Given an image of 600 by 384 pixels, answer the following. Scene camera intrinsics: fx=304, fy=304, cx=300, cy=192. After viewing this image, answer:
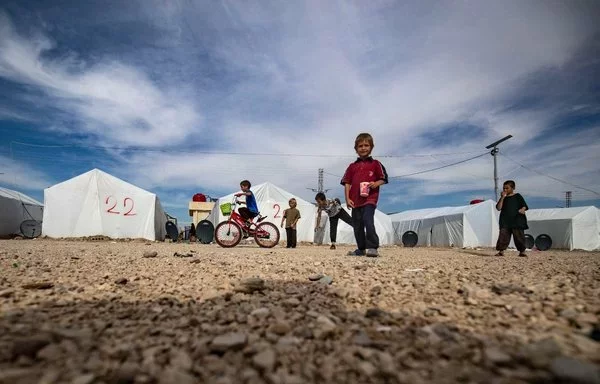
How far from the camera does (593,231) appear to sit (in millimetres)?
22906

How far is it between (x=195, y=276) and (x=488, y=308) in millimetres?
2286

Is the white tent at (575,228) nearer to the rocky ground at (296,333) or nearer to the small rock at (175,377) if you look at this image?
the rocky ground at (296,333)

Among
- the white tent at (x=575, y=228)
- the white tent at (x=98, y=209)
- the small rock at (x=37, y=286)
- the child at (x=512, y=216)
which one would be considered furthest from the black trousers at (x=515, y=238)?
the white tent at (x=575, y=228)

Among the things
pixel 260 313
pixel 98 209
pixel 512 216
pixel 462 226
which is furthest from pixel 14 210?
pixel 462 226

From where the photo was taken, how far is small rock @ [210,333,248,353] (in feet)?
3.98

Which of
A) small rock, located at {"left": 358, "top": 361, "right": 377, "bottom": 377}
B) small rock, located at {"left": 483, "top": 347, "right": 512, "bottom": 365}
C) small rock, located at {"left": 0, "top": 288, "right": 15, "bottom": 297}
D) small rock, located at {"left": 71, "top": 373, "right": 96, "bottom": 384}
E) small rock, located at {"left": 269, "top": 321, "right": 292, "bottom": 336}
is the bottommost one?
small rock, located at {"left": 358, "top": 361, "right": 377, "bottom": 377}

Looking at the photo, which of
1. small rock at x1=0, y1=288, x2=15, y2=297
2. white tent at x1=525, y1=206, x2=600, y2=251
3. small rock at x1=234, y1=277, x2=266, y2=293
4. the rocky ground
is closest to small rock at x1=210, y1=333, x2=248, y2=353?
the rocky ground

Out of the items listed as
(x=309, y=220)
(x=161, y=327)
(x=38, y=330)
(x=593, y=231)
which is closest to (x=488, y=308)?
(x=161, y=327)

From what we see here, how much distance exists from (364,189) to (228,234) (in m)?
5.01

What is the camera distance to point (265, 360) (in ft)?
3.68

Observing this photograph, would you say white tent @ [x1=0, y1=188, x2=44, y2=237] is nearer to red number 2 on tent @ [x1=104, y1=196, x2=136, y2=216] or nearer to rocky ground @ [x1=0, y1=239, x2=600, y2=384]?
red number 2 on tent @ [x1=104, y1=196, x2=136, y2=216]

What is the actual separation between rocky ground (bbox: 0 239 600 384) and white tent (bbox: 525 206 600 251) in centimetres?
2734

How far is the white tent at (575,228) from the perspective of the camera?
22531 millimetres

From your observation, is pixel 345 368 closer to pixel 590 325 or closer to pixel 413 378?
pixel 413 378
